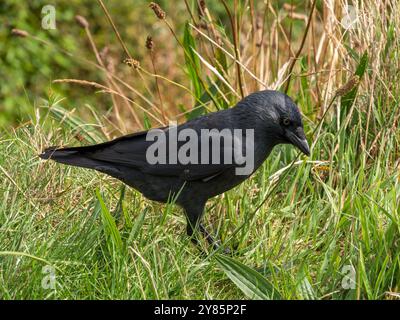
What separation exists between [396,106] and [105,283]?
6.39 ft

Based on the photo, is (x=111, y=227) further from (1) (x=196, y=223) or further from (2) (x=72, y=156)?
→ (2) (x=72, y=156)

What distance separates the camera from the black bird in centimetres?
395

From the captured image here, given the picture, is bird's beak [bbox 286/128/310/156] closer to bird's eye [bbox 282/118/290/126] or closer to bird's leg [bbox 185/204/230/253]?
bird's eye [bbox 282/118/290/126]

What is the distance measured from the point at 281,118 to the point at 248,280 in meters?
A: 0.99

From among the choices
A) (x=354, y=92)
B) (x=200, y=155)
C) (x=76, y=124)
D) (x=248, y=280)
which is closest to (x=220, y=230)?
(x=200, y=155)

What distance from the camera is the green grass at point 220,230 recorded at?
320cm

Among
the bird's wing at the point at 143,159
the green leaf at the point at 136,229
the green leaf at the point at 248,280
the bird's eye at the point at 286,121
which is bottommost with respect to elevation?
the green leaf at the point at 248,280

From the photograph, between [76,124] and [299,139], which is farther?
[76,124]

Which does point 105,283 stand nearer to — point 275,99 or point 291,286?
point 291,286

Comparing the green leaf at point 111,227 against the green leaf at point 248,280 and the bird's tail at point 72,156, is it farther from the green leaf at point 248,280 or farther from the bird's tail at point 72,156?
the bird's tail at point 72,156

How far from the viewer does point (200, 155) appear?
4031mm

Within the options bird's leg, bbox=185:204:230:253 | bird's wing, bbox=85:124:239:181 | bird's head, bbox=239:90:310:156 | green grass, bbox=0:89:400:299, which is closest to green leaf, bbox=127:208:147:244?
green grass, bbox=0:89:400:299

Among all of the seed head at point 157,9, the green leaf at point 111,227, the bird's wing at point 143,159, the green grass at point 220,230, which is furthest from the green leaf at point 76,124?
the green leaf at point 111,227
